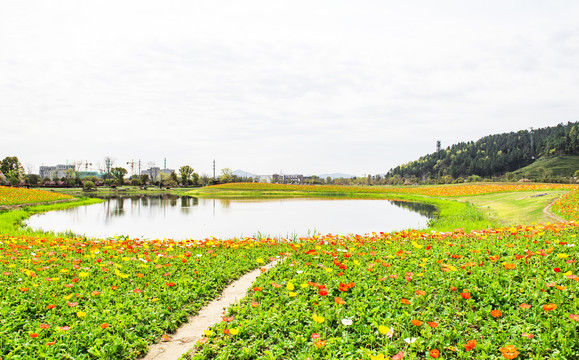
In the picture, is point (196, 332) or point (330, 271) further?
point (330, 271)

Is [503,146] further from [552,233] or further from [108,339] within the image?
[108,339]

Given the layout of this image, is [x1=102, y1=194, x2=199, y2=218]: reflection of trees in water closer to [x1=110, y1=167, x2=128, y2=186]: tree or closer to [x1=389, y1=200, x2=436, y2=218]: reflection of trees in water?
[x1=389, y1=200, x2=436, y2=218]: reflection of trees in water

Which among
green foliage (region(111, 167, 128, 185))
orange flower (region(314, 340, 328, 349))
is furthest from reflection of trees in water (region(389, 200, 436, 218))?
green foliage (region(111, 167, 128, 185))

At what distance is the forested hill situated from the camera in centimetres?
9850

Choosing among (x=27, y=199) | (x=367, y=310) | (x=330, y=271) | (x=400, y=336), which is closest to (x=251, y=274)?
(x=330, y=271)

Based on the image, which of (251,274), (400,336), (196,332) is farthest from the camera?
(251,274)

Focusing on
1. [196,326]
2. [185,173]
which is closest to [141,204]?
[196,326]

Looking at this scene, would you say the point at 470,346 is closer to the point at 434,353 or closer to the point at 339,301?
the point at 434,353

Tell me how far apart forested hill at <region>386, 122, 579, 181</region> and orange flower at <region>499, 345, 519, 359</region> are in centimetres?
10556

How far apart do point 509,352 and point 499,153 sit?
117998mm

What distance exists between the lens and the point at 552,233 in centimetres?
756

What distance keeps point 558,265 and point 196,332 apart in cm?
549

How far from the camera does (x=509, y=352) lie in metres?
3.19

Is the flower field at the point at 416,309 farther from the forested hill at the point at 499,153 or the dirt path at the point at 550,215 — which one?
the forested hill at the point at 499,153
